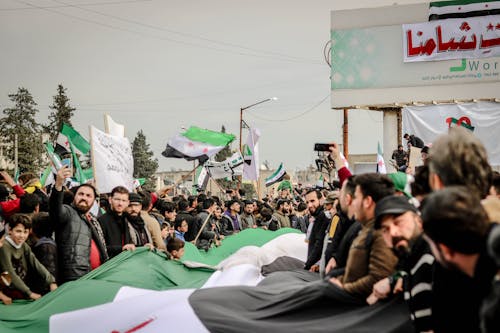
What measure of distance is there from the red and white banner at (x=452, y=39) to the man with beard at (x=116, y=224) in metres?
24.9

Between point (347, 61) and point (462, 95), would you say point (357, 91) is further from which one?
point (462, 95)

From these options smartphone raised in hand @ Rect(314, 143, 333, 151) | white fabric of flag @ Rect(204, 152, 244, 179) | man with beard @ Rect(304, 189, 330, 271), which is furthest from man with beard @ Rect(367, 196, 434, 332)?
white fabric of flag @ Rect(204, 152, 244, 179)

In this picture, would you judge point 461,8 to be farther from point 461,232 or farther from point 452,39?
point 461,232

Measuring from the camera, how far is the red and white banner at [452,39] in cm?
3119

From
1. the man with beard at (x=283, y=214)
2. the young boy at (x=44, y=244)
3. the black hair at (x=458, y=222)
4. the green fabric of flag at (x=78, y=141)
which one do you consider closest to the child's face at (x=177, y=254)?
the young boy at (x=44, y=244)

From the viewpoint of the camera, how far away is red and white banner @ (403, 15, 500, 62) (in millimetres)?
31188

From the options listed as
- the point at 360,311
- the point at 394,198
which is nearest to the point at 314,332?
the point at 360,311

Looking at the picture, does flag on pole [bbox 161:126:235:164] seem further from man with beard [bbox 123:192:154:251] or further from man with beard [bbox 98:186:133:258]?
man with beard [bbox 98:186:133:258]

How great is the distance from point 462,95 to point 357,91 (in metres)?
4.66

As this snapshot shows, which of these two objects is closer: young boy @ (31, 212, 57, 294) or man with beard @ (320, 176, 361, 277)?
man with beard @ (320, 176, 361, 277)

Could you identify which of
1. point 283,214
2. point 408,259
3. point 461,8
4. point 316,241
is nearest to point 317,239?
point 316,241

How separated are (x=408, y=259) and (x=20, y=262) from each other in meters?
4.97

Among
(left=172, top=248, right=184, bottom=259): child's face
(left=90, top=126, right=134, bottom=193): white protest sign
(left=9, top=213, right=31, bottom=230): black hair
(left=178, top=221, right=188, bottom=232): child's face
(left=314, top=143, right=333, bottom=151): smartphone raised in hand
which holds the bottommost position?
(left=178, top=221, right=188, bottom=232): child's face

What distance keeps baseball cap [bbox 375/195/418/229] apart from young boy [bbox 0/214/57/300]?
14.9 ft
